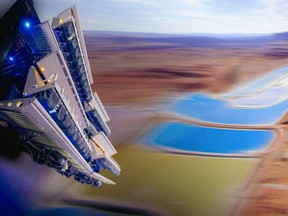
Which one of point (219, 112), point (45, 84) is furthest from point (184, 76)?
point (45, 84)

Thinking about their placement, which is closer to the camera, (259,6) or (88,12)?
(88,12)

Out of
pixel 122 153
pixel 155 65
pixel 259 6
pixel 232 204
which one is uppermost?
pixel 259 6

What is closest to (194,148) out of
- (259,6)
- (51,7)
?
(259,6)

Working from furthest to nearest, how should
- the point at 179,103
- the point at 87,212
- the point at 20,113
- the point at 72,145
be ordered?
the point at 179,103 → the point at 87,212 → the point at 72,145 → the point at 20,113

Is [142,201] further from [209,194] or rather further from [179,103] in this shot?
[179,103]

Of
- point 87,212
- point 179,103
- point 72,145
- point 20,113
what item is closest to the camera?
point 20,113

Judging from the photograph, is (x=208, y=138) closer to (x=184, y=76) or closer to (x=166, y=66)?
(x=184, y=76)

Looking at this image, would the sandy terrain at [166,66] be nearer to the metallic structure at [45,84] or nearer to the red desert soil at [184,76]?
the red desert soil at [184,76]

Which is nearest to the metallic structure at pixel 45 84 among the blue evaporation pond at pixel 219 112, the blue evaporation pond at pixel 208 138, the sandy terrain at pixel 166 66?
the sandy terrain at pixel 166 66
